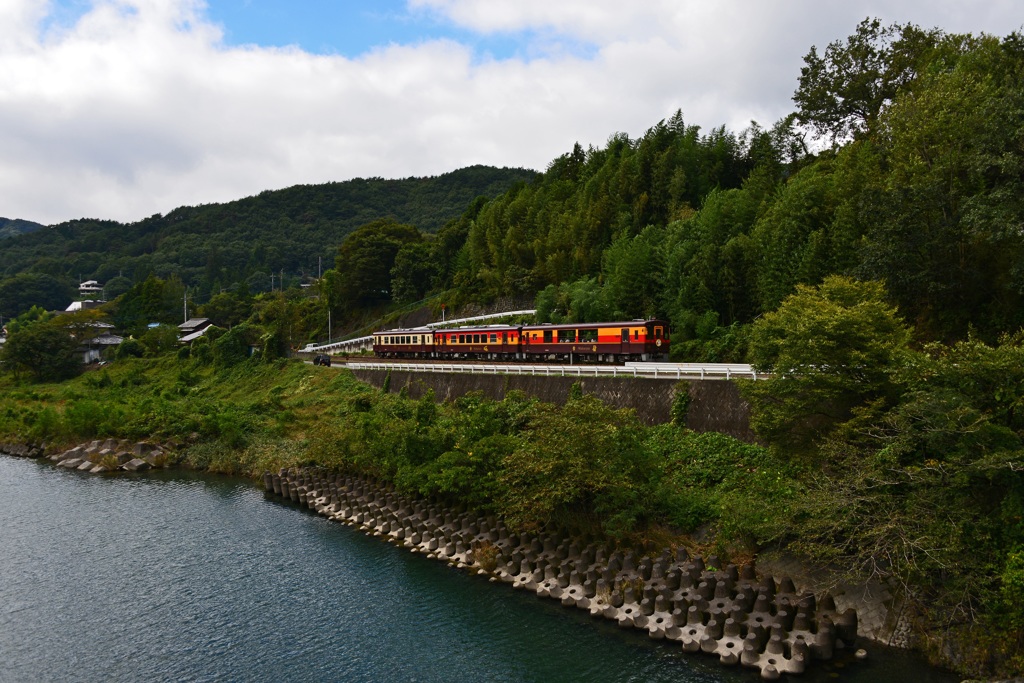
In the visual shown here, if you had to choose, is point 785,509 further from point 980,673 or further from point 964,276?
point 964,276

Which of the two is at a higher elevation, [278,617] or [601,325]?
[601,325]

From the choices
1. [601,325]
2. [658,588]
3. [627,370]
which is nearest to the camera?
[658,588]

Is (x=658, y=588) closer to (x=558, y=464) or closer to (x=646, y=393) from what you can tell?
(x=558, y=464)

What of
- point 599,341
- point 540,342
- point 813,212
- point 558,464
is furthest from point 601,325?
point 558,464

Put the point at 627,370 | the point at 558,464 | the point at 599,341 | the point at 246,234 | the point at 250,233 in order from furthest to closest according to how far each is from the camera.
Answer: the point at 250,233 → the point at 246,234 → the point at 599,341 → the point at 627,370 → the point at 558,464

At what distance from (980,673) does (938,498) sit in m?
2.83

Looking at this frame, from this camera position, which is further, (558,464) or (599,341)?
(599,341)

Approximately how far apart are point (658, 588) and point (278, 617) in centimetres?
866

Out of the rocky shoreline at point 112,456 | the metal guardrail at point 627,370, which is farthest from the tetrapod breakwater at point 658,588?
the rocky shoreline at point 112,456

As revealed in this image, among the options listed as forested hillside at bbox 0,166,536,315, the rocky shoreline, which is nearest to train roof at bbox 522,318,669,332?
the rocky shoreline

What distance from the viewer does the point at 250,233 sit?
123125mm

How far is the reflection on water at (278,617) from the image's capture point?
1317cm

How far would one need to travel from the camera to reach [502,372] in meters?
28.3

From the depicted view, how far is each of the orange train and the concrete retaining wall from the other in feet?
12.6
